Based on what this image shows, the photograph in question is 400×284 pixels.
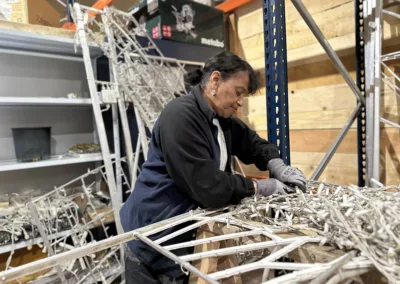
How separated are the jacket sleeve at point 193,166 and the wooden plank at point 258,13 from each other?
1.25 meters

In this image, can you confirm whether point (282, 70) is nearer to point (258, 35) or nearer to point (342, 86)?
point (342, 86)

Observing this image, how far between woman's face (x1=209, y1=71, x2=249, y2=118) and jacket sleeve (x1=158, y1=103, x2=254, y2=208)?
133mm

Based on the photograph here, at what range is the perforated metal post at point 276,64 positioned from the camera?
1.10 m

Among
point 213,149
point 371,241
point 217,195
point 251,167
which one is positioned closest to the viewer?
point 371,241

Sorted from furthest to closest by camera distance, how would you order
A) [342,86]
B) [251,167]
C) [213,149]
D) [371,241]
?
[251,167] → [342,86] → [213,149] → [371,241]

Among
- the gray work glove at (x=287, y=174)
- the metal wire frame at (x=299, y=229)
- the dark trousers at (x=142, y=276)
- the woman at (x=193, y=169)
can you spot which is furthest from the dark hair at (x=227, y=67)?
the dark trousers at (x=142, y=276)

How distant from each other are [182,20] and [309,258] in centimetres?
184

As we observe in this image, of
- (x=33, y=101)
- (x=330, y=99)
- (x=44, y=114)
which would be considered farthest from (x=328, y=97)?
(x=44, y=114)

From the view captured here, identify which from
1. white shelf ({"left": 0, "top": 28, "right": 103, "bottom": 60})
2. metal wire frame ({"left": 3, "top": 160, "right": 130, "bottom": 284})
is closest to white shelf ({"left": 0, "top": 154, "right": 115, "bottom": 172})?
metal wire frame ({"left": 3, "top": 160, "right": 130, "bottom": 284})

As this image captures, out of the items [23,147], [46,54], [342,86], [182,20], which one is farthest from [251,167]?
[46,54]

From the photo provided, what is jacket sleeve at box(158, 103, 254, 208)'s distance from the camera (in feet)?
2.54

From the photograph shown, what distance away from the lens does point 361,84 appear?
140cm

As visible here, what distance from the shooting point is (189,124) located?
817mm

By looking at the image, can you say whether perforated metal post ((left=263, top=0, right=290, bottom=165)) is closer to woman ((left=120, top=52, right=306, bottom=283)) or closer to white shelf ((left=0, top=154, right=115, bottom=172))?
woman ((left=120, top=52, right=306, bottom=283))
